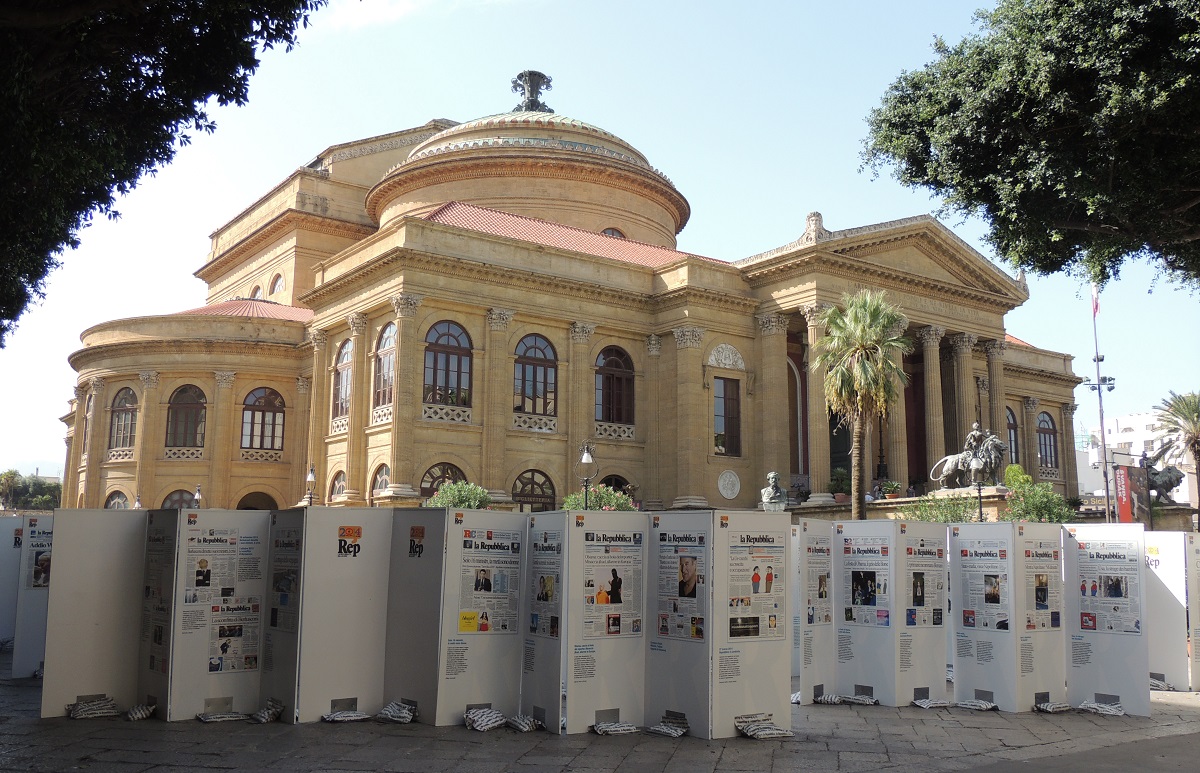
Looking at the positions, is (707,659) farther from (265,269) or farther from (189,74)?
(265,269)

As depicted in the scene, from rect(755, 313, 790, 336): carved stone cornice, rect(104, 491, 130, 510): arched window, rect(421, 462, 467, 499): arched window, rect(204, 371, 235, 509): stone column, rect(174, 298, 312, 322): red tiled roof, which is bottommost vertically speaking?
rect(104, 491, 130, 510): arched window

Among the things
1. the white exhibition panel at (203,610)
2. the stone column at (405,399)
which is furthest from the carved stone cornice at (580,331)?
the white exhibition panel at (203,610)

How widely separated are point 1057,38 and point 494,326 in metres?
23.2

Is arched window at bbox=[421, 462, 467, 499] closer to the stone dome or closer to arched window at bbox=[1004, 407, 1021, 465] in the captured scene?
the stone dome

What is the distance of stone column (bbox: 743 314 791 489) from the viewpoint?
38.9 metres

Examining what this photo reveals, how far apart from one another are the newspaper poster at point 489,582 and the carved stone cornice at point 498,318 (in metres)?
23.1

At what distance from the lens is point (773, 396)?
128 feet

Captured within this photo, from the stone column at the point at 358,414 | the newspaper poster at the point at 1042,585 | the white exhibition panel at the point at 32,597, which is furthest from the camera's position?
the stone column at the point at 358,414

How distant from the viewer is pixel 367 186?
52094mm

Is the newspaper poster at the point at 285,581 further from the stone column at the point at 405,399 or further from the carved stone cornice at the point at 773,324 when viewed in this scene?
the carved stone cornice at the point at 773,324

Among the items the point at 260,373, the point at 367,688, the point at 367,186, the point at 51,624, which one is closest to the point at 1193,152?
the point at 367,688

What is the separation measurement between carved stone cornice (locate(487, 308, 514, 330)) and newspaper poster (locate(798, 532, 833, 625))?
22.2 meters

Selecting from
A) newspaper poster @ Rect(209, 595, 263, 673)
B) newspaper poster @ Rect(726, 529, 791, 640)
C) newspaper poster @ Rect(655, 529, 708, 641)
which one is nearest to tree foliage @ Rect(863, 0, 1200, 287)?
newspaper poster @ Rect(726, 529, 791, 640)

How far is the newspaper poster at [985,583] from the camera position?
14242 millimetres
